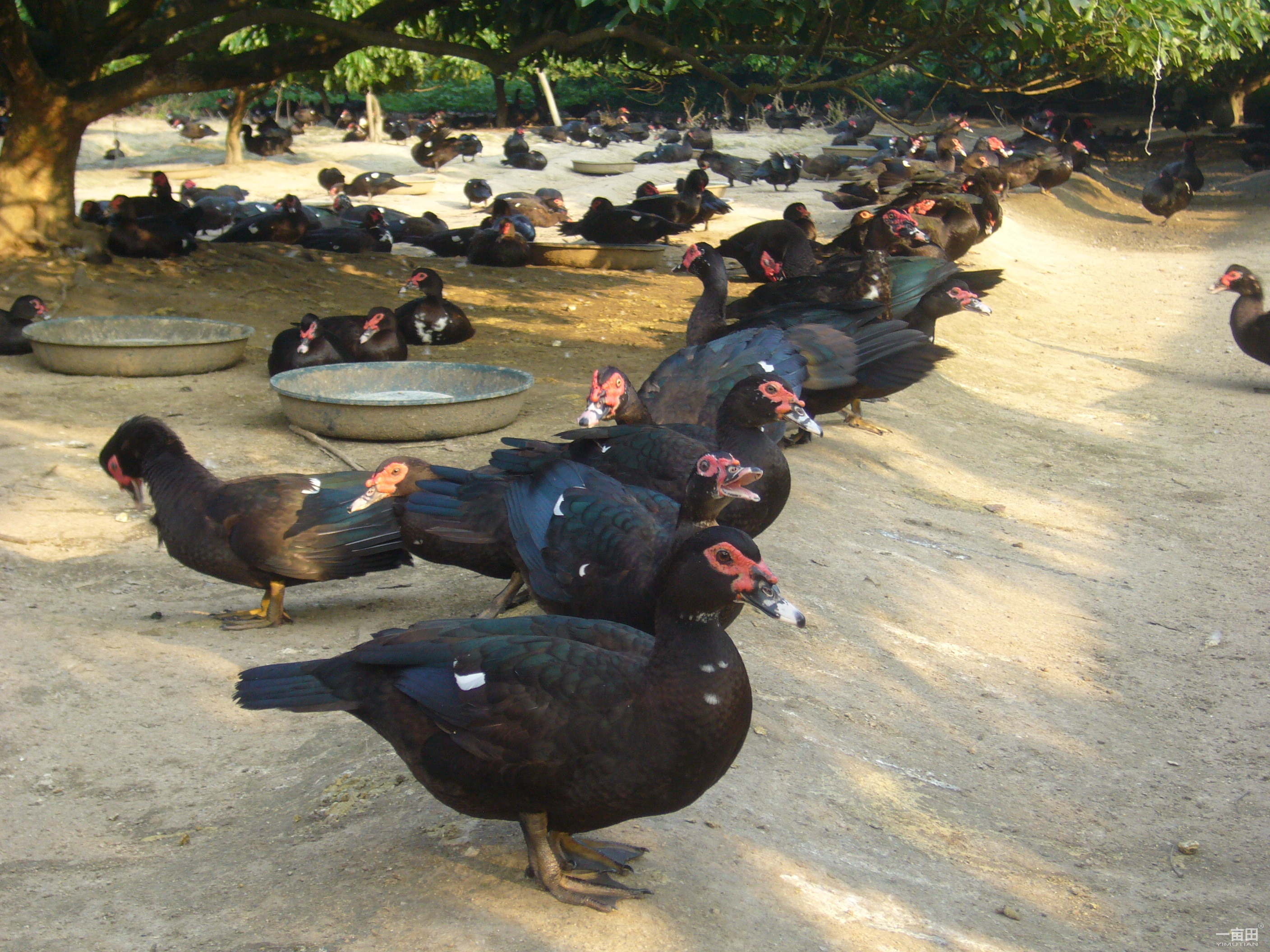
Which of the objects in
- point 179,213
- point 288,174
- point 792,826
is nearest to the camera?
point 792,826

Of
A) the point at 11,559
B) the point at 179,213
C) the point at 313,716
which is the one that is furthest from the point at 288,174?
the point at 313,716

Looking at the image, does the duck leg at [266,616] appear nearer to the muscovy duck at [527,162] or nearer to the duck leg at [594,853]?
the duck leg at [594,853]

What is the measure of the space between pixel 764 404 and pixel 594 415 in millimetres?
958

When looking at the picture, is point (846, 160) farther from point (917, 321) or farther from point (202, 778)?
point (202, 778)

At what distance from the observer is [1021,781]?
3.67 meters

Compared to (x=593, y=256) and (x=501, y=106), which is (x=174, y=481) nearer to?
(x=593, y=256)

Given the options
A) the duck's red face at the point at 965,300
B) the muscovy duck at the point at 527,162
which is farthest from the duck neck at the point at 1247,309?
the muscovy duck at the point at 527,162

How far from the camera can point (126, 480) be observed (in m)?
4.81

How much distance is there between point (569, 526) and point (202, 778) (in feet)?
4.41

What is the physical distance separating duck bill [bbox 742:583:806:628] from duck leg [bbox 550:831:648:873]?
2.50ft

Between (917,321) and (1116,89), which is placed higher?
(1116,89)

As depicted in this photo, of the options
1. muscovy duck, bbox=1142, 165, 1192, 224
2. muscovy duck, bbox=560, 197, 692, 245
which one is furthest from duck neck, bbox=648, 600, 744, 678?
muscovy duck, bbox=1142, 165, 1192, 224

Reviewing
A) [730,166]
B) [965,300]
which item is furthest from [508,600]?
[730,166]

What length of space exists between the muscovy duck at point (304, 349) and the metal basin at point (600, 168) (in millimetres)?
17750
